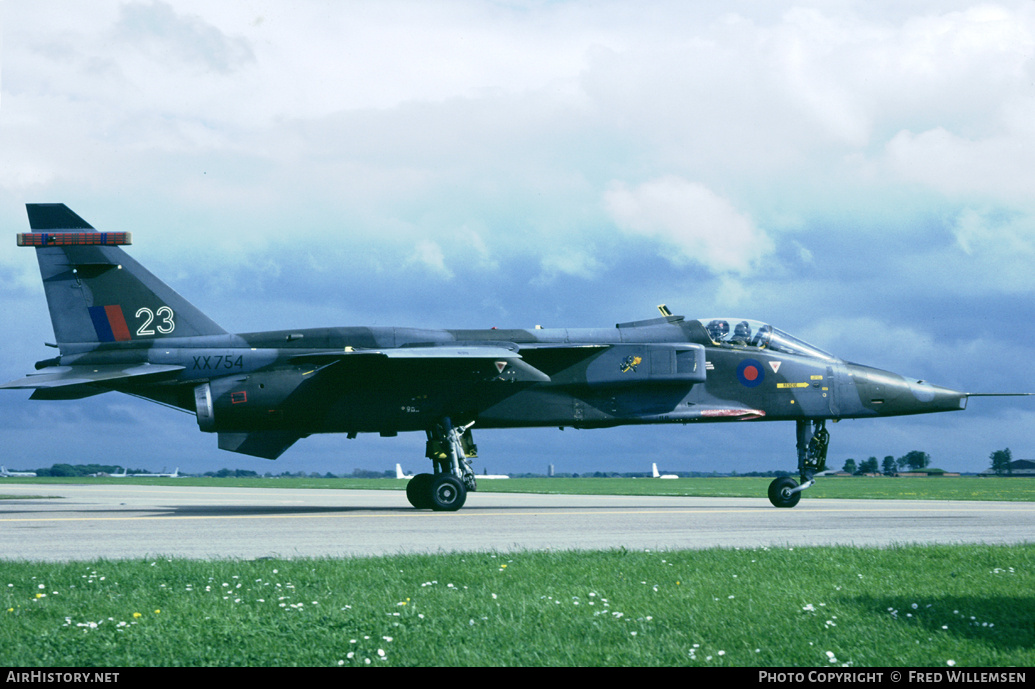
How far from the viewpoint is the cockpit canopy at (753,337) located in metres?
22.9

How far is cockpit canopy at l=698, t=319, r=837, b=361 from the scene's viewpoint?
22.9m

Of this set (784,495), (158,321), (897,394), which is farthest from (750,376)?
(158,321)

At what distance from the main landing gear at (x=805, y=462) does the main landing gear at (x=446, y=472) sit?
7.24 meters

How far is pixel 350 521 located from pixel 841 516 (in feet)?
31.9

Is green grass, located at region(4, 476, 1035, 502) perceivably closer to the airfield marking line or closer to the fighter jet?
the fighter jet

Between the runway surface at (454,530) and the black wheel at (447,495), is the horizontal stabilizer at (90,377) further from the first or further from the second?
the black wheel at (447,495)

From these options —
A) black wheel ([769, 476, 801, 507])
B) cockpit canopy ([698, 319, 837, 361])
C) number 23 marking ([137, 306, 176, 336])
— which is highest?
number 23 marking ([137, 306, 176, 336])


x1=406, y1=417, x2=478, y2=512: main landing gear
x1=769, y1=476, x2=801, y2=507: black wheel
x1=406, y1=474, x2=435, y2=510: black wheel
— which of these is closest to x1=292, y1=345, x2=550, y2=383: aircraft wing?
x1=406, y1=417, x2=478, y2=512: main landing gear

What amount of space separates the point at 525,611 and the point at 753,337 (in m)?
16.6

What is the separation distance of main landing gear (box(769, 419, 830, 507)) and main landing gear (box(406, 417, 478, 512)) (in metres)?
7.24

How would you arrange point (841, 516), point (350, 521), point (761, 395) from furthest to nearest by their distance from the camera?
point (761, 395) → point (841, 516) → point (350, 521)
